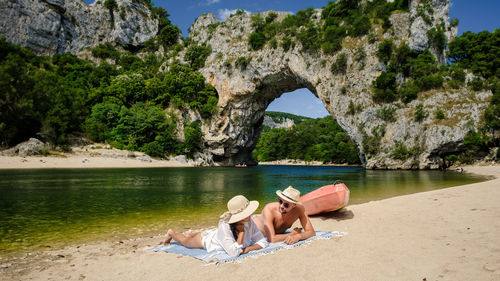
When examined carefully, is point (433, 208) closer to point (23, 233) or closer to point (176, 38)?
point (23, 233)

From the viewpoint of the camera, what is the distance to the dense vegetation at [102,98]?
28.4 metres

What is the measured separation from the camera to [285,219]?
4820 mm

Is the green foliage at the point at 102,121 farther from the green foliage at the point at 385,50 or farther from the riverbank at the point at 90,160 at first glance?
the green foliage at the point at 385,50

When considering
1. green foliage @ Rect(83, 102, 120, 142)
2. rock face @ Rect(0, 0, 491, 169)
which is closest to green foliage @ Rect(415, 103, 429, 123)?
rock face @ Rect(0, 0, 491, 169)

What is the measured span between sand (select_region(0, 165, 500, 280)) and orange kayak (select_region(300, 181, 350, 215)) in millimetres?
843

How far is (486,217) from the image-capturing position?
15.6 feet

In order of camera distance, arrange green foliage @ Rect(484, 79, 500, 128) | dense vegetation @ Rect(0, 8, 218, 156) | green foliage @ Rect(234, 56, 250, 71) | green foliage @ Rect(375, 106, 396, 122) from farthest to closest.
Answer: green foliage @ Rect(234, 56, 250, 71) < green foliage @ Rect(375, 106, 396, 122) < dense vegetation @ Rect(0, 8, 218, 156) < green foliage @ Rect(484, 79, 500, 128)

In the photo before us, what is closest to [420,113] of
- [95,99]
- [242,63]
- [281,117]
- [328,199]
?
[242,63]

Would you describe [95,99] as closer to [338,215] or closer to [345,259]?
[338,215]

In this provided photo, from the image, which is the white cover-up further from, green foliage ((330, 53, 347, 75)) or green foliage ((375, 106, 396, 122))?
green foliage ((330, 53, 347, 75))

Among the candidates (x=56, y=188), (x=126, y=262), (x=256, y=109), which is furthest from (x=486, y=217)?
(x=256, y=109)

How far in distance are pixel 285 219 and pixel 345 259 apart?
1.52 meters

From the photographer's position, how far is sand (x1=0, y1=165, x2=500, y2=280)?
9.64 ft

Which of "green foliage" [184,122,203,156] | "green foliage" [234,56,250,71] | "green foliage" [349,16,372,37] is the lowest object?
"green foliage" [184,122,203,156]
